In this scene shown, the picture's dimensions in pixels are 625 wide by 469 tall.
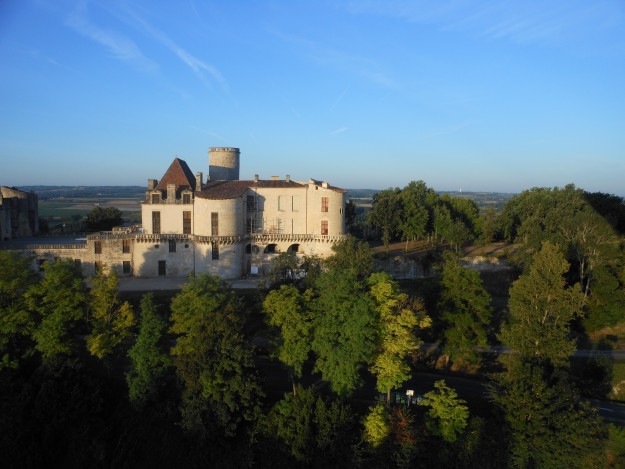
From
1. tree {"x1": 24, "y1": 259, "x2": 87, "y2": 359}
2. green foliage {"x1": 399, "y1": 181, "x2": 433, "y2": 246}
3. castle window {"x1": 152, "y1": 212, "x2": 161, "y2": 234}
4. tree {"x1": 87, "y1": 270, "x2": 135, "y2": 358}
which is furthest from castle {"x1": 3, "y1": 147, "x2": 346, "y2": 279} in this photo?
tree {"x1": 87, "y1": 270, "x2": 135, "y2": 358}

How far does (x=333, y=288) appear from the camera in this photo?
27.9 m

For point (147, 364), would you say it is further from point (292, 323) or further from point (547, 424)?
point (547, 424)

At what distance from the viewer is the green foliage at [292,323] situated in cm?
2720

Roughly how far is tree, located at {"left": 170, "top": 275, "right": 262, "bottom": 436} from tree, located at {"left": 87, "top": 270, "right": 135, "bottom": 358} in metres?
4.23

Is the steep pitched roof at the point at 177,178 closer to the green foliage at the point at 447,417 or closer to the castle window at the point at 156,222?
the castle window at the point at 156,222

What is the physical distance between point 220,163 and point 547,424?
136 feet

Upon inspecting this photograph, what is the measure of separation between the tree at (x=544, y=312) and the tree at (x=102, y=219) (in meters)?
48.6

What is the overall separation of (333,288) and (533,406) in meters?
11.4

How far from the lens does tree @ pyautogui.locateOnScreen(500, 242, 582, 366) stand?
27.6 metres

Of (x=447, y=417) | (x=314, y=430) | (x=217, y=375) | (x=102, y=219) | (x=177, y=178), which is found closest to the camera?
(x=447, y=417)

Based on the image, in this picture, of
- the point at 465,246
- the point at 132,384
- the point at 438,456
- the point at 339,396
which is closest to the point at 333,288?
the point at 339,396

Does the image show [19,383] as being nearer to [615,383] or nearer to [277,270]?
[277,270]

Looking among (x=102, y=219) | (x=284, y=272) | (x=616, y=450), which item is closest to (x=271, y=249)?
(x=284, y=272)

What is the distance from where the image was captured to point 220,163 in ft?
181
